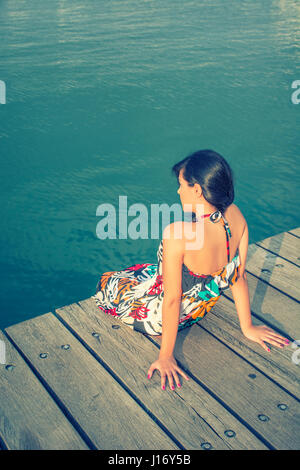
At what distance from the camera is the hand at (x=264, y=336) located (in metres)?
3.14

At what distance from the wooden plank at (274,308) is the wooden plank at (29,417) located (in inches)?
58.1

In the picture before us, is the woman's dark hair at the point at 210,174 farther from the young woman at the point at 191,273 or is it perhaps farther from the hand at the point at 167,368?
the hand at the point at 167,368

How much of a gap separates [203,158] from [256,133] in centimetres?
710

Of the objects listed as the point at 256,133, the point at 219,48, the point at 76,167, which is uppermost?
the point at 219,48

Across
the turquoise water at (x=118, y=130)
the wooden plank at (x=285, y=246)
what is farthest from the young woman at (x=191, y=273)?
the turquoise water at (x=118, y=130)

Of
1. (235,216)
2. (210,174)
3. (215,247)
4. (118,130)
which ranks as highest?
(210,174)

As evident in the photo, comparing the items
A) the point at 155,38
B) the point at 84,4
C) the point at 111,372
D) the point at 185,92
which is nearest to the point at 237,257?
the point at 111,372

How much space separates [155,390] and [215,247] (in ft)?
2.94

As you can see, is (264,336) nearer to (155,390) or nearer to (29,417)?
(155,390)

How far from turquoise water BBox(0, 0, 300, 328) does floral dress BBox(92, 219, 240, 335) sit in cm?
233

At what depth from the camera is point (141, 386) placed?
112 inches

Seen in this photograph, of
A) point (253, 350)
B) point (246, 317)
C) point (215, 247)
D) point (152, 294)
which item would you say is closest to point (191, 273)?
point (215, 247)

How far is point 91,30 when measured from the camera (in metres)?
15.2
